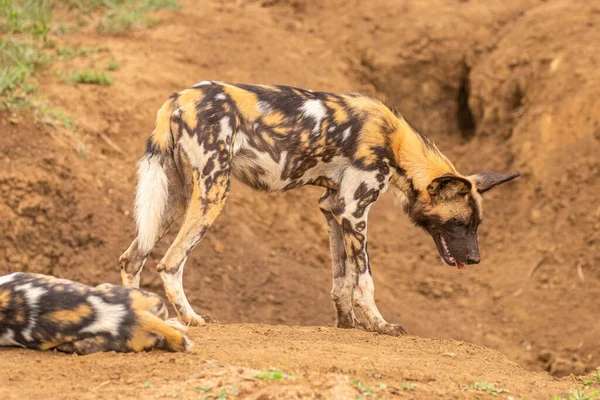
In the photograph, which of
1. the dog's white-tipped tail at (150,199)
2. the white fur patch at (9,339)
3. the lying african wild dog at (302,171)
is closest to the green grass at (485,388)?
the lying african wild dog at (302,171)

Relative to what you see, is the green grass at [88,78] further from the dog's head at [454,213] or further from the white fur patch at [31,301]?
the white fur patch at [31,301]

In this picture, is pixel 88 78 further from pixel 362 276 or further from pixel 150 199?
pixel 362 276

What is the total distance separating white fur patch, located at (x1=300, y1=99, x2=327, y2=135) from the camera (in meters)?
7.29

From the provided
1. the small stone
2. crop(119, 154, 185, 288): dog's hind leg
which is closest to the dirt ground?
the small stone

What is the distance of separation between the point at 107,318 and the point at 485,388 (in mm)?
2049

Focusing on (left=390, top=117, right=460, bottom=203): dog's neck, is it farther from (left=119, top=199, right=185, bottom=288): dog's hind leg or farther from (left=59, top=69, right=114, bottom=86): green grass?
(left=59, top=69, right=114, bottom=86): green grass

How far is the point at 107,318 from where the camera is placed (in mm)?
5367

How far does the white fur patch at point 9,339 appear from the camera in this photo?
215 inches

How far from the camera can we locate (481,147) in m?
12.4

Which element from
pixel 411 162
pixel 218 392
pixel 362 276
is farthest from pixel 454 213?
pixel 218 392

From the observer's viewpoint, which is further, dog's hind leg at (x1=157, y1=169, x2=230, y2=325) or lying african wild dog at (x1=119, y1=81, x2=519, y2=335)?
lying african wild dog at (x1=119, y1=81, x2=519, y2=335)

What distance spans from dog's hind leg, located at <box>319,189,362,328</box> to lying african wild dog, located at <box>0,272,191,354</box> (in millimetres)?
2321

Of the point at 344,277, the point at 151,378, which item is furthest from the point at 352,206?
the point at 151,378

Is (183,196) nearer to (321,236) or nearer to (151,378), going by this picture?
(151,378)
